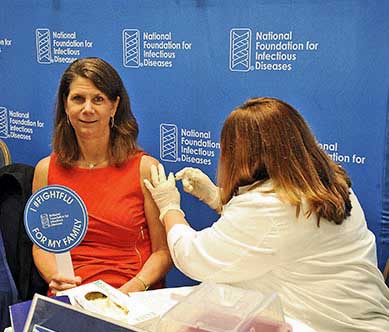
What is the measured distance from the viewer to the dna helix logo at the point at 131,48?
92.4 inches

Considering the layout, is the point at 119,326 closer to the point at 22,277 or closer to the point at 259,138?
the point at 259,138

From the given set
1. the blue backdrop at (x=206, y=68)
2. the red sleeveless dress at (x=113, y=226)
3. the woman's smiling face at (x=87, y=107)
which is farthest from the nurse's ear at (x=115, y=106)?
the blue backdrop at (x=206, y=68)

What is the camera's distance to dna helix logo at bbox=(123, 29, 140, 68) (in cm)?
235

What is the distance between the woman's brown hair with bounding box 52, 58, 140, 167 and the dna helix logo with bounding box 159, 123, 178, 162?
0.77ft

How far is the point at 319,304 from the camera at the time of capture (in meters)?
1.48

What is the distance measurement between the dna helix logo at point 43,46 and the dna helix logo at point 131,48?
441 millimetres

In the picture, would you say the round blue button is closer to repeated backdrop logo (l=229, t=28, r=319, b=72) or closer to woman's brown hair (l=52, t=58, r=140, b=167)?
woman's brown hair (l=52, t=58, r=140, b=167)

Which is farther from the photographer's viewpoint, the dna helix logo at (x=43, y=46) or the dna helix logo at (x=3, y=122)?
the dna helix logo at (x=3, y=122)

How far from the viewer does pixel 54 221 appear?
5.05ft

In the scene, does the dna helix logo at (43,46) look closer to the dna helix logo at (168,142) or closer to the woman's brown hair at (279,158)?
the dna helix logo at (168,142)

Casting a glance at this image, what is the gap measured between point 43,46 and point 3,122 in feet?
1.63

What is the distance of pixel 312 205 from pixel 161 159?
106 centimetres

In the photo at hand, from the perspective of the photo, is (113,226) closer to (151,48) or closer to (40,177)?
(40,177)

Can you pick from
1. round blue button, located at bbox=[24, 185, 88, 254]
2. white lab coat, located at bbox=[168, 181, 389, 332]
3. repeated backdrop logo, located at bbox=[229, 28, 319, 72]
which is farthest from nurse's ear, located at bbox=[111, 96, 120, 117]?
white lab coat, located at bbox=[168, 181, 389, 332]
